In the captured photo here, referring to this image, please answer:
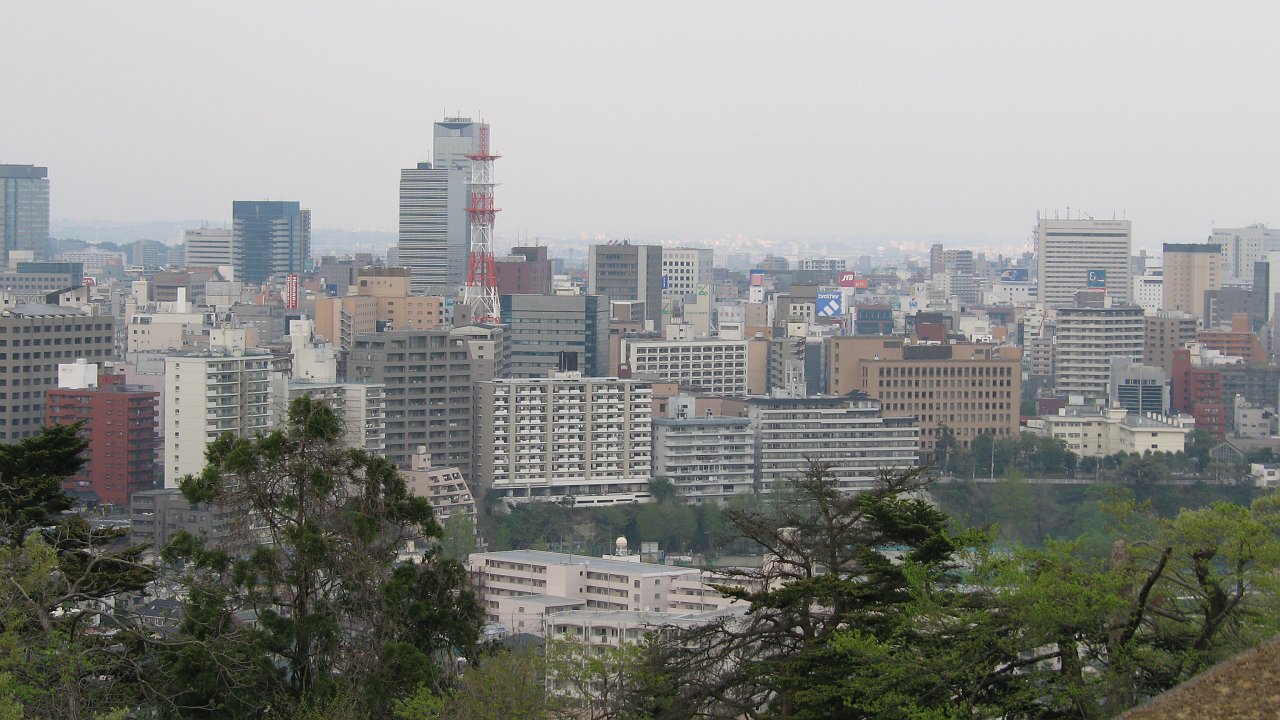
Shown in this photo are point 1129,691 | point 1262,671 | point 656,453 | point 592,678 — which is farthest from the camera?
point 656,453

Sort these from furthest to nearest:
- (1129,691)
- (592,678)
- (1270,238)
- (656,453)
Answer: (1270,238), (656,453), (592,678), (1129,691)

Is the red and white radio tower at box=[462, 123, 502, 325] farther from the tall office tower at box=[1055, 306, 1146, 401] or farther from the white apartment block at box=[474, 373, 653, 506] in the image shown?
the tall office tower at box=[1055, 306, 1146, 401]

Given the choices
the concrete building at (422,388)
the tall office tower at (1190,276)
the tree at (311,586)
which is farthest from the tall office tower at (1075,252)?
the tree at (311,586)

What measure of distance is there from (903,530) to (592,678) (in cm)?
228

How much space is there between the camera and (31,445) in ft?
27.8

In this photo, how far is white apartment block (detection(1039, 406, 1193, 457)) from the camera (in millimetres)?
34375

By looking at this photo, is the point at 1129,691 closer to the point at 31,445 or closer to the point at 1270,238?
the point at 31,445

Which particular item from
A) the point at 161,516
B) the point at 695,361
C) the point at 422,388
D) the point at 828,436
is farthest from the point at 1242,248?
the point at 161,516

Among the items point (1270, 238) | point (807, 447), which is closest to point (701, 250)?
point (1270, 238)

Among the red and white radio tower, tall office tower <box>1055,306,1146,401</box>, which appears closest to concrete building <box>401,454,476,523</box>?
the red and white radio tower

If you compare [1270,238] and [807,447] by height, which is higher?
[1270,238]

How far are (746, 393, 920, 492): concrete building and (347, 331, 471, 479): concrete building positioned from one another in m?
5.21

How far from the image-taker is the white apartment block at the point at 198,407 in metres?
26.5

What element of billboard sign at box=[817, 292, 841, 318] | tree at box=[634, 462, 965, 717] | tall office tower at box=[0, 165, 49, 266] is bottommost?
tree at box=[634, 462, 965, 717]
